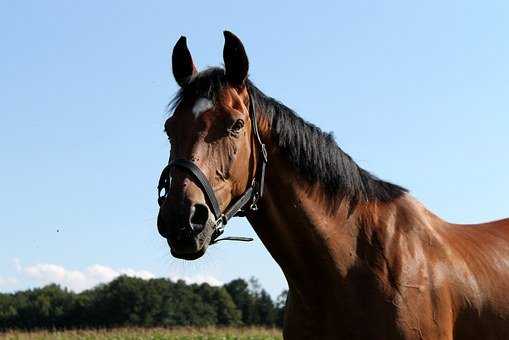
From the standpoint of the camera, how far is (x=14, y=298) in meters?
57.8

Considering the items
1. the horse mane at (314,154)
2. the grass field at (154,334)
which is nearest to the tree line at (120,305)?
the grass field at (154,334)

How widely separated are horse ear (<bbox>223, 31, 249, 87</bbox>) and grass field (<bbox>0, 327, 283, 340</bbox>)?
17.7 m

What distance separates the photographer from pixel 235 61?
15.8ft

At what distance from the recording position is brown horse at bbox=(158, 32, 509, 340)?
4465mm

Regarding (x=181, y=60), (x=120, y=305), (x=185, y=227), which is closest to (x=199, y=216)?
(x=185, y=227)

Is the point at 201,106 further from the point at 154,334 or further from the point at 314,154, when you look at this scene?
the point at 154,334

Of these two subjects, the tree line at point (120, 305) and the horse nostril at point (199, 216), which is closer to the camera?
the horse nostril at point (199, 216)

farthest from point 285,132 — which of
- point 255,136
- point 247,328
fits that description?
point 247,328

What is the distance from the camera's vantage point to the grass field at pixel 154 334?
852 inches

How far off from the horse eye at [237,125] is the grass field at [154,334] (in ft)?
58.4

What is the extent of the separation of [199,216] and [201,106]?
28.8 inches

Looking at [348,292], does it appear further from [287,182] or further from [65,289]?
[65,289]

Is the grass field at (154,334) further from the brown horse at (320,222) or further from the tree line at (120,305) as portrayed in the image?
the tree line at (120,305)

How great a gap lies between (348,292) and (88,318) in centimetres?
5752
